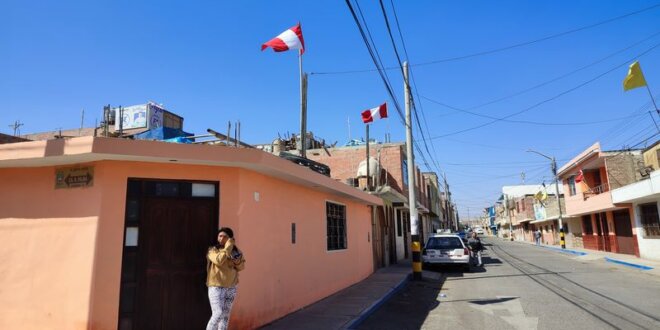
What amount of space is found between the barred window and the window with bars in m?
19.6

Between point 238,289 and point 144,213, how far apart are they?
1.94 meters

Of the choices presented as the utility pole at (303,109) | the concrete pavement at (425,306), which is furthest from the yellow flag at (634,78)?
the utility pole at (303,109)

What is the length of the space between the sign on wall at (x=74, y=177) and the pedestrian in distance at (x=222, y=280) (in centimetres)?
225

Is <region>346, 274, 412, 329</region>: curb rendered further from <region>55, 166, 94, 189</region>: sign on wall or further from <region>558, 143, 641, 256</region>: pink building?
<region>558, 143, 641, 256</region>: pink building

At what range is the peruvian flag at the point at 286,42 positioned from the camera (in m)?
10.9

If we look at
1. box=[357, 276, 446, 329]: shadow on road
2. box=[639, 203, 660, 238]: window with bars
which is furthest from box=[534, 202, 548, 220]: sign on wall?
box=[357, 276, 446, 329]: shadow on road

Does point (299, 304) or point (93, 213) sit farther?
point (299, 304)

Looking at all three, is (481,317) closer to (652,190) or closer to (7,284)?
(7,284)

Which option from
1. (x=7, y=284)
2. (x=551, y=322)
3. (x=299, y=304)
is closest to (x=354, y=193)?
(x=299, y=304)

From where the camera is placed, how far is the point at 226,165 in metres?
7.10

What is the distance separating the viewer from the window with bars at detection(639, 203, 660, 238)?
75.3 feet

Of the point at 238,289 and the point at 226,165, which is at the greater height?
the point at 226,165

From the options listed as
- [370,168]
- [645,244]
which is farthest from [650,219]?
[370,168]

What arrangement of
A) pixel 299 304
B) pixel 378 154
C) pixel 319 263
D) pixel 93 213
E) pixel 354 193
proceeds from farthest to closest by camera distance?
1. pixel 378 154
2. pixel 354 193
3. pixel 319 263
4. pixel 299 304
5. pixel 93 213
